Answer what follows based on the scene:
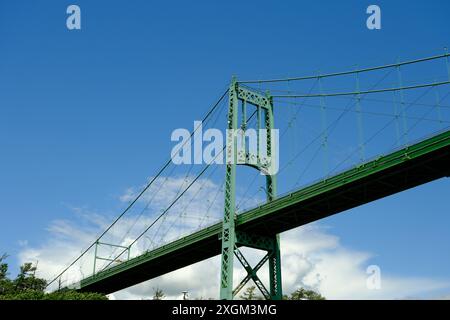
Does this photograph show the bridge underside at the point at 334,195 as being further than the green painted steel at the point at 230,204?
No

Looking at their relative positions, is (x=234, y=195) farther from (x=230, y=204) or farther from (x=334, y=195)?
(x=334, y=195)

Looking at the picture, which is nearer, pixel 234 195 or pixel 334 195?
pixel 334 195

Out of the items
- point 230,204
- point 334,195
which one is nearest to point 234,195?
point 230,204

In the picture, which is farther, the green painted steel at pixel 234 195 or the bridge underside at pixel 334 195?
the green painted steel at pixel 234 195

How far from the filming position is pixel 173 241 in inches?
2345

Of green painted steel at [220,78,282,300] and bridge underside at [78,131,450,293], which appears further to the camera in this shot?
green painted steel at [220,78,282,300]

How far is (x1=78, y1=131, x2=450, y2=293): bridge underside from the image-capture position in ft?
128

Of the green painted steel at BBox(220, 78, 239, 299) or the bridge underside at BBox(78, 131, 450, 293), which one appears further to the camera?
the green painted steel at BBox(220, 78, 239, 299)

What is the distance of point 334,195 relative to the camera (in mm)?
44250

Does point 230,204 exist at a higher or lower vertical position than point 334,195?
higher

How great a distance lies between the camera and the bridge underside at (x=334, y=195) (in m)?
39.0
